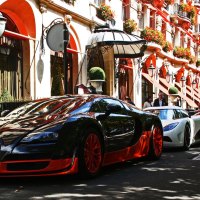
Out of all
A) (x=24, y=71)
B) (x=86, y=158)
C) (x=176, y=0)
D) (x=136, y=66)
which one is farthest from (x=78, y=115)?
(x=176, y=0)

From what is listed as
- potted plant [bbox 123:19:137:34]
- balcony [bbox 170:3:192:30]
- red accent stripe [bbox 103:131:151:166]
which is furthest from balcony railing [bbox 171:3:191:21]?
red accent stripe [bbox 103:131:151:166]

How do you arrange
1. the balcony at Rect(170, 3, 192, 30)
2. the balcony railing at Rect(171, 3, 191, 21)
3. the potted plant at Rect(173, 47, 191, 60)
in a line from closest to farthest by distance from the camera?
1. the potted plant at Rect(173, 47, 191, 60)
2. the balcony at Rect(170, 3, 192, 30)
3. the balcony railing at Rect(171, 3, 191, 21)

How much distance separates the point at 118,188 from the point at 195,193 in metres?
1.04

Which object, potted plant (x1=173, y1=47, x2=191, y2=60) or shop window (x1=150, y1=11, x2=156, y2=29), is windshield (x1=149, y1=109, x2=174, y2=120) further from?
potted plant (x1=173, y1=47, x2=191, y2=60)

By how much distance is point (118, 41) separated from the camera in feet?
66.2

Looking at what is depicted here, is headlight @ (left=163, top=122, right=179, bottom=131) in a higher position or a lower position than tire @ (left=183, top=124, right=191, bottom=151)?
higher

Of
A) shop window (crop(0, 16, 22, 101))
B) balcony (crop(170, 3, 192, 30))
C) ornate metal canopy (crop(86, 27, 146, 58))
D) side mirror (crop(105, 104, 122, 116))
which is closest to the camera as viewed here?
side mirror (crop(105, 104, 122, 116))

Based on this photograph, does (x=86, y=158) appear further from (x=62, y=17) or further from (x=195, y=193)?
(x=62, y=17)

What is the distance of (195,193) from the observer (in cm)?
658

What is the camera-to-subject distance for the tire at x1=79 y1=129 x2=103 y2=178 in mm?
7309

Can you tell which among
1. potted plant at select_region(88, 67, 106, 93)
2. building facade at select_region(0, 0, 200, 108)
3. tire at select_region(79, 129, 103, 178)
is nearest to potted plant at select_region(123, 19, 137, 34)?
building facade at select_region(0, 0, 200, 108)

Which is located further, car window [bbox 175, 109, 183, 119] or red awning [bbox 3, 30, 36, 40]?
red awning [bbox 3, 30, 36, 40]

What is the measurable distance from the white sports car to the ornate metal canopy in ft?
22.5

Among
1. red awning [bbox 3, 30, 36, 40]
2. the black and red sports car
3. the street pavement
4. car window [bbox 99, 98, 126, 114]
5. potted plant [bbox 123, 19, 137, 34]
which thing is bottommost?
the street pavement
